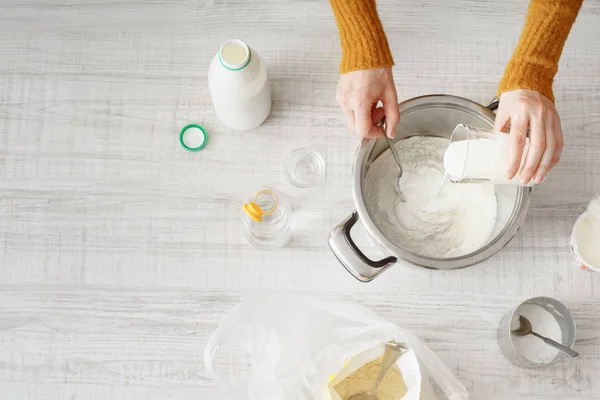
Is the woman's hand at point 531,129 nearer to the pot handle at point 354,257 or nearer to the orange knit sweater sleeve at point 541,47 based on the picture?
the orange knit sweater sleeve at point 541,47

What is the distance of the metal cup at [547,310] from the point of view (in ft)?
3.12

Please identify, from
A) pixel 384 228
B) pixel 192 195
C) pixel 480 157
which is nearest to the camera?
pixel 480 157

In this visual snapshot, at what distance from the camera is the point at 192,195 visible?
104 cm

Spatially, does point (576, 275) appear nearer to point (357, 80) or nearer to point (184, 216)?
point (357, 80)

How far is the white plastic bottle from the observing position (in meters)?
0.90

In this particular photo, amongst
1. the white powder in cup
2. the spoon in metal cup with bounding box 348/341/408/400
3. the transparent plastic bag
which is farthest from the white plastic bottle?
the white powder in cup

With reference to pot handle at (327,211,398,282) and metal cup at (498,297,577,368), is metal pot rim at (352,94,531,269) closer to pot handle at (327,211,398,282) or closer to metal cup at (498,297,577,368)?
pot handle at (327,211,398,282)

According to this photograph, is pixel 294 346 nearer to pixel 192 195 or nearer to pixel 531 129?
pixel 192 195

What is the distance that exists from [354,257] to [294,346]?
0.66 feet

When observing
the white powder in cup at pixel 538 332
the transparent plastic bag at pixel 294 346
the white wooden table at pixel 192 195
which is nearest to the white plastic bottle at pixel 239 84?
the white wooden table at pixel 192 195

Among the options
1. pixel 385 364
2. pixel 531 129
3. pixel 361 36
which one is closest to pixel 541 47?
pixel 531 129

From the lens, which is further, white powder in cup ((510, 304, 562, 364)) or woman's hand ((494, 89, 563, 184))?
white powder in cup ((510, 304, 562, 364))

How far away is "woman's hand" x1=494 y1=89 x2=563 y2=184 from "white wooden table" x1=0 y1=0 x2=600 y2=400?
19 centimetres

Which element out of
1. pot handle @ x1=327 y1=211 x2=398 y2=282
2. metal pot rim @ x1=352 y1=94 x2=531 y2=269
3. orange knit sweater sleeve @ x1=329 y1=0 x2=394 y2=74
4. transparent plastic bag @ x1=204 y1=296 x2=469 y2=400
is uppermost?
orange knit sweater sleeve @ x1=329 y1=0 x2=394 y2=74
